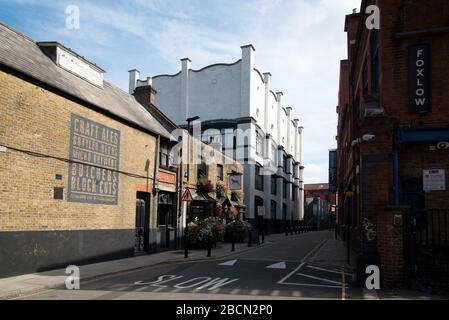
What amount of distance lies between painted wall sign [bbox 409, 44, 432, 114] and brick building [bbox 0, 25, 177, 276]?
1111 centimetres

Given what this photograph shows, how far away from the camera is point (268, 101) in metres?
47.6

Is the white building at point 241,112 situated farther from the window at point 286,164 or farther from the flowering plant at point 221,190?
the flowering plant at point 221,190

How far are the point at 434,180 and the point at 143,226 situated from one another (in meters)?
13.2

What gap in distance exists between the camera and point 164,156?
2183cm

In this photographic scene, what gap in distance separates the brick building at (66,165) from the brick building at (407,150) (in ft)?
31.5

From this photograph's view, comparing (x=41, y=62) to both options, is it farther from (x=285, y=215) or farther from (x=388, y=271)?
(x=285, y=215)

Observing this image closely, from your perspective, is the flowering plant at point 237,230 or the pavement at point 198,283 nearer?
the pavement at point 198,283

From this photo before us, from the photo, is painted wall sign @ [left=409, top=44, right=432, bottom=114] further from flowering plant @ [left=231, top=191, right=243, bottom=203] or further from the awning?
flowering plant @ [left=231, top=191, right=243, bottom=203]

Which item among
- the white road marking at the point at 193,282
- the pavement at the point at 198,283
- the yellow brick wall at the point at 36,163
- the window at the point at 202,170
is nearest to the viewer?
the pavement at the point at 198,283

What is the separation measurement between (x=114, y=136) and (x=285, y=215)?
141 feet

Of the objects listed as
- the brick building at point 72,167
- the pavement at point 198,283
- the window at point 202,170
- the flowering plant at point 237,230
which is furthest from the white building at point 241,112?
the pavement at point 198,283

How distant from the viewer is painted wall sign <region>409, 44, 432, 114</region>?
11922 millimetres

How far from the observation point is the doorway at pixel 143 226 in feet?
63.5
